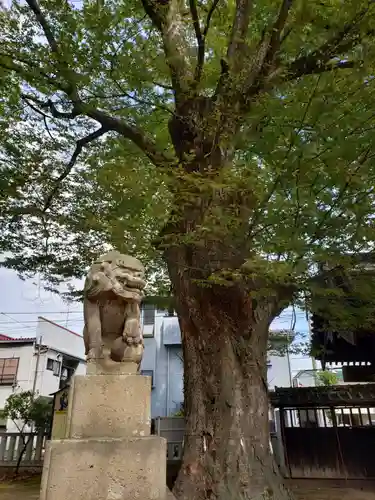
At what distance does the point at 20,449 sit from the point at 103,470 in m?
8.91

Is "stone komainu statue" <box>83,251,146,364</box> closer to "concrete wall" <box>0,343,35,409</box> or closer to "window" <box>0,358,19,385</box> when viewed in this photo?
"concrete wall" <box>0,343,35,409</box>

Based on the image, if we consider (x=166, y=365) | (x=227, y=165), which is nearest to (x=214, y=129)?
(x=227, y=165)

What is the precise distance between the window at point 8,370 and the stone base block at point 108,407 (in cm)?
1512

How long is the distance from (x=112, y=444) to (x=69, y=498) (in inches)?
17.8

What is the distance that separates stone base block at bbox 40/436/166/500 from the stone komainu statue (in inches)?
28.6

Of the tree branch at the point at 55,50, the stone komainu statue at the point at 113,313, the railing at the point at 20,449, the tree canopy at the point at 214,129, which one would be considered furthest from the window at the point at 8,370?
the stone komainu statue at the point at 113,313

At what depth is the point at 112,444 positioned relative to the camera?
2.91 meters

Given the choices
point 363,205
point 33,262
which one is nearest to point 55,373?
point 33,262

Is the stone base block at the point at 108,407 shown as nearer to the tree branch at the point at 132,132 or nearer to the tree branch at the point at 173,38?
the tree branch at the point at 132,132

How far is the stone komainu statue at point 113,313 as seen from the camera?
133 inches

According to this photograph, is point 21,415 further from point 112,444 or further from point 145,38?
point 145,38

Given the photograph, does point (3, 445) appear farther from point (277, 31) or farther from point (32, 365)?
point (277, 31)

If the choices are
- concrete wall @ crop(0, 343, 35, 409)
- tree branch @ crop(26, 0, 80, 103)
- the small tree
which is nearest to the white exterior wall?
concrete wall @ crop(0, 343, 35, 409)

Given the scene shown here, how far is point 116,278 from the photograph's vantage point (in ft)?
11.5
